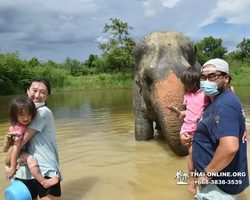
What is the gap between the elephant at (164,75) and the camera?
3.28 m

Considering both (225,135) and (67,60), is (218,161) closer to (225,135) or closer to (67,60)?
(225,135)

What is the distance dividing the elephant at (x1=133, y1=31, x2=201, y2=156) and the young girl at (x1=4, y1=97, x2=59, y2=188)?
172 centimetres

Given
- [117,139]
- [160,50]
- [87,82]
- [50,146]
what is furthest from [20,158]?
[87,82]

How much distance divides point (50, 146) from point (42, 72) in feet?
103

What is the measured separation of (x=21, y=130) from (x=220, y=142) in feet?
5.12

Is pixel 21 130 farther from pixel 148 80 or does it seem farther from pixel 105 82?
pixel 105 82

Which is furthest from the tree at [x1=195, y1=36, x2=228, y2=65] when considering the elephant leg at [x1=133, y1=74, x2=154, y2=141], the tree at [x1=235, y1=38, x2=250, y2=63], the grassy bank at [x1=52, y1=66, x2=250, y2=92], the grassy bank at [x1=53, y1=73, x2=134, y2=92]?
the elephant leg at [x1=133, y1=74, x2=154, y2=141]

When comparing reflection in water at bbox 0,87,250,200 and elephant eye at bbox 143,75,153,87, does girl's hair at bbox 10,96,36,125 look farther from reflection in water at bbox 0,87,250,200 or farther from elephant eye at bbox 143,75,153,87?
elephant eye at bbox 143,75,153,87

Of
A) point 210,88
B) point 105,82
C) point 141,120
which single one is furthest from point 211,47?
point 210,88

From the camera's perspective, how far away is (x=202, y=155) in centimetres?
175

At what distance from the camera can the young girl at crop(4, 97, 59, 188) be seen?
205 cm

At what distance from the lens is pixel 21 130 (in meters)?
2.10

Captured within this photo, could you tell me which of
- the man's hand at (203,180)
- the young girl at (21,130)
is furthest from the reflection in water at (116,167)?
the man's hand at (203,180)

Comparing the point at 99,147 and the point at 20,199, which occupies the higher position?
the point at 20,199
